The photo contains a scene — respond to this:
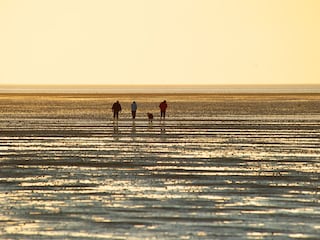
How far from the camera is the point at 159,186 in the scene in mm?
20156

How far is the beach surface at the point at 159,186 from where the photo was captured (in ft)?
50.1

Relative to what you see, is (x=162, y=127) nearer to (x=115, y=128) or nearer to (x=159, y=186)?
(x=115, y=128)

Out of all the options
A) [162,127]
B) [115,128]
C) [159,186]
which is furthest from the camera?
[162,127]

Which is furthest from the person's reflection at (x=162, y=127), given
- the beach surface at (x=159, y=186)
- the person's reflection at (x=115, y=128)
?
the beach surface at (x=159, y=186)

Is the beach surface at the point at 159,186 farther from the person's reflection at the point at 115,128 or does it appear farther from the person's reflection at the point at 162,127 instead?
the person's reflection at the point at 162,127

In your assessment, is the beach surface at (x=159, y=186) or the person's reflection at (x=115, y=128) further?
the person's reflection at (x=115, y=128)

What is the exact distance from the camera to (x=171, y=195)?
18.8m

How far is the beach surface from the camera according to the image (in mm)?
15281

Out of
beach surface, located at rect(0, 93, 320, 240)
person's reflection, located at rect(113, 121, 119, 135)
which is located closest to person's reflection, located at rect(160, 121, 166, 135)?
person's reflection, located at rect(113, 121, 119, 135)

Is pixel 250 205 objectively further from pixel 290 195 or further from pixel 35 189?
pixel 35 189

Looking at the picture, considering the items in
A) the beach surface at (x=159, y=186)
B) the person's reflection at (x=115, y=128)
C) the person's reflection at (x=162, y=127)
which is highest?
the person's reflection at (x=162, y=127)

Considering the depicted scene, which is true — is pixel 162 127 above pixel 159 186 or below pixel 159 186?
above

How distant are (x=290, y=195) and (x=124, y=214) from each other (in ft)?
13.7

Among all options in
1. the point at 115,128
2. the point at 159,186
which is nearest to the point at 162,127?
the point at 115,128
